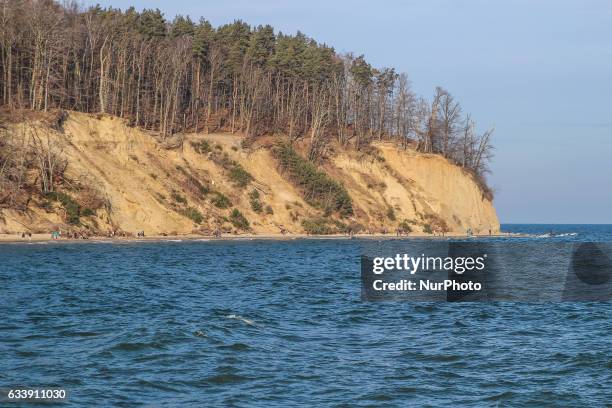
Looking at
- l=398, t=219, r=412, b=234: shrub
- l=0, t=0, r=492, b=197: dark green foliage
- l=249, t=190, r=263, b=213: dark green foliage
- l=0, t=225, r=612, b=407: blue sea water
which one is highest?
l=0, t=0, r=492, b=197: dark green foliage

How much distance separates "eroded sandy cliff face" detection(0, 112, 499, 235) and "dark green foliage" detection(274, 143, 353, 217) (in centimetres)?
117

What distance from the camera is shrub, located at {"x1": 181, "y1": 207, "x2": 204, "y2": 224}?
84562mm

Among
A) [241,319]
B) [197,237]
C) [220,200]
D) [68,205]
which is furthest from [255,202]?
[241,319]

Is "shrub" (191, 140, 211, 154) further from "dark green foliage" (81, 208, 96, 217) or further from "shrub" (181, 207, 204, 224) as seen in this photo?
"dark green foliage" (81, 208, 96, 217)

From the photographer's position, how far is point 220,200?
90000 millimetres

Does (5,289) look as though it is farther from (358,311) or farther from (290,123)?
(290,123)

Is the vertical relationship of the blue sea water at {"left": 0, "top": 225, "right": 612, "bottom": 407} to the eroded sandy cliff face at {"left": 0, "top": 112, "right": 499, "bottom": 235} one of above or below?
below

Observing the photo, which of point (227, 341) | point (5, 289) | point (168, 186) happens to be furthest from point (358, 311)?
point (168, 186)

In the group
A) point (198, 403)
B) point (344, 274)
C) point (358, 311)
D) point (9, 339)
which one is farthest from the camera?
point (344, 274)

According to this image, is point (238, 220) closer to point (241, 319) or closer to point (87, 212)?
point (87, 212)

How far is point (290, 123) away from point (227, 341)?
310 ft

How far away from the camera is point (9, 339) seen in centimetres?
2214

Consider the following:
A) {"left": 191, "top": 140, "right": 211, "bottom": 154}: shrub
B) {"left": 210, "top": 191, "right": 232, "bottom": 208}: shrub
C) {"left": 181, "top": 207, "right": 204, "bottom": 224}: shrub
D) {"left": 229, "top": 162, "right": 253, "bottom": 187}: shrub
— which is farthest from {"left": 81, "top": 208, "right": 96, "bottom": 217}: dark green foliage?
{"left": 191, "top": 140, "right": 211, "bottom": 154}: shrub

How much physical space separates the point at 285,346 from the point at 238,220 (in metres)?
67.9
